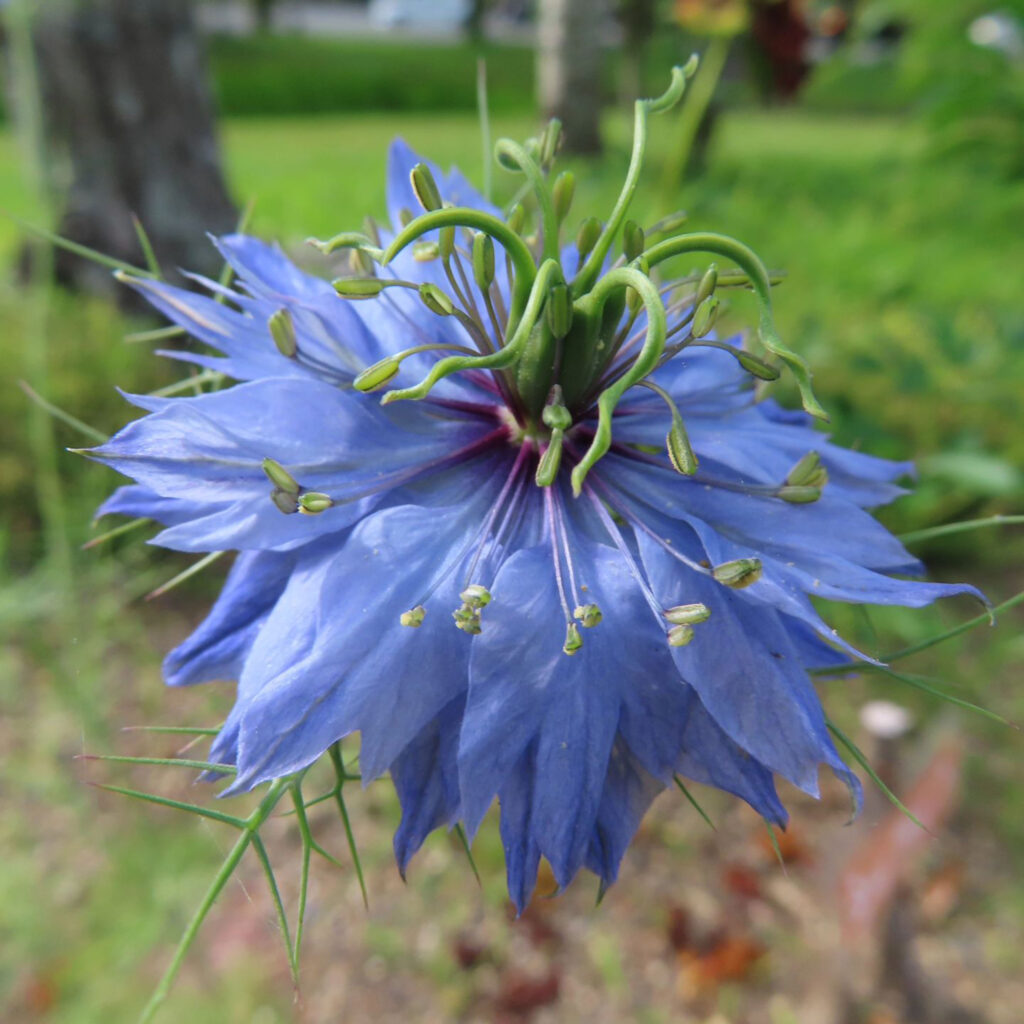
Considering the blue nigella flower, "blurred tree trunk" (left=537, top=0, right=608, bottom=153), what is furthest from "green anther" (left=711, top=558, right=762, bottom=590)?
"blurred tree trunk" (left=537, top=0, right=608, bottom=153)

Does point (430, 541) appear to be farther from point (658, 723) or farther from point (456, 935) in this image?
point (456, 935)

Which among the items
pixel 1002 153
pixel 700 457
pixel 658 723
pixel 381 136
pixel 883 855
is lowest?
pixel 381 136

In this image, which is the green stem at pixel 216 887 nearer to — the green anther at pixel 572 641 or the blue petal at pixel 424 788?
the blue petal at pixel 424 788

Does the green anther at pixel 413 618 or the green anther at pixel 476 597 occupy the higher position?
the green anther at pixel 476 597

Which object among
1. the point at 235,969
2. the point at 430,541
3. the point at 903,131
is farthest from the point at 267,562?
the point at 903,131

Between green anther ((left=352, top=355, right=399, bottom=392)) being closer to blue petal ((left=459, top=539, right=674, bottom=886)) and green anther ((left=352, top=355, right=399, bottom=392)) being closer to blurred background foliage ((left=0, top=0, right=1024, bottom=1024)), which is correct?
blue petal ((left=459, top=539, right=674, bottom=886))

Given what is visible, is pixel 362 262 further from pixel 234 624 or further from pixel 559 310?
pixel 234 624

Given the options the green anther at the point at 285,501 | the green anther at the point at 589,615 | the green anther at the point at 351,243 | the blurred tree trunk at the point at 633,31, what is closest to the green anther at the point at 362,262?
the green anther at the point at 351,243
